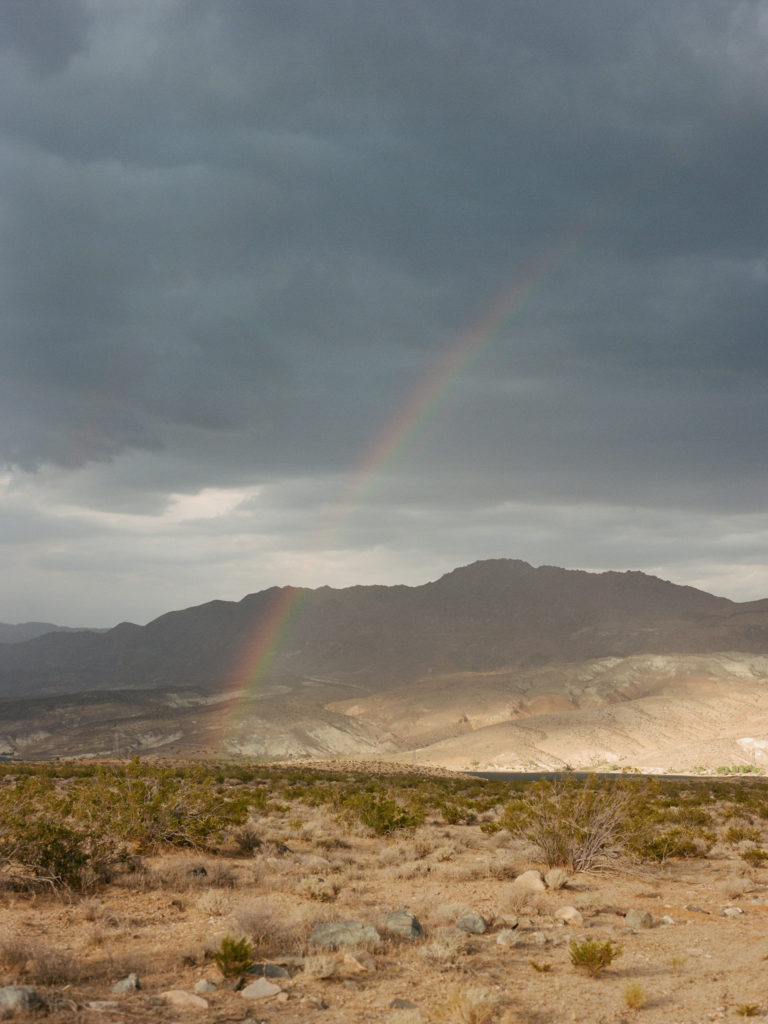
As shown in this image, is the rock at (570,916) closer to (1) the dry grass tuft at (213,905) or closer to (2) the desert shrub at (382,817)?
(1) the dry grass tuft at (213,905)

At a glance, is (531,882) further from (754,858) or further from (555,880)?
(754,858)

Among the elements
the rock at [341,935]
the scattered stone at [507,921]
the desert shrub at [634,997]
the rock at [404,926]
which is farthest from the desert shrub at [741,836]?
the desert shrub at [634,997]

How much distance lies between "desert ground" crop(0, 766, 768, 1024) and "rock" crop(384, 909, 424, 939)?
74 millimetres

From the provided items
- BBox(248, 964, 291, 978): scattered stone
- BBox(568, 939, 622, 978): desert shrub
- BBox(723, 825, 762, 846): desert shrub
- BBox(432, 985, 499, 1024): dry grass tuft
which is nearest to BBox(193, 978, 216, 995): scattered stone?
BBox(248, 964, 291, 978): scattered stone

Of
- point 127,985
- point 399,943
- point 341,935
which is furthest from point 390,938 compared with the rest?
point 127,985

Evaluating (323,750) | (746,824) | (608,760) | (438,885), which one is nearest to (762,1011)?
(438,885)

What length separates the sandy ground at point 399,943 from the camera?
8.91m

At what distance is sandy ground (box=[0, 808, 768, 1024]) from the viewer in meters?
8.91

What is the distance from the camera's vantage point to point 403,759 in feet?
389

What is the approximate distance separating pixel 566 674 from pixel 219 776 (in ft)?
465

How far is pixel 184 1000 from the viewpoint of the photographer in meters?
8.78

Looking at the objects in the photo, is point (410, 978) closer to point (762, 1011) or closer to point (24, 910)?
point (762, 1011)

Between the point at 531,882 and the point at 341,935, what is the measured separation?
5.99m

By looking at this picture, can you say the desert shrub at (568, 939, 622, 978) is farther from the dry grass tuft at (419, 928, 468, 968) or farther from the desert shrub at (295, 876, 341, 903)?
the desert shrub at (295, 876, 341, 903)
